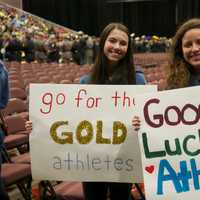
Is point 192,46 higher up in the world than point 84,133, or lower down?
higher up

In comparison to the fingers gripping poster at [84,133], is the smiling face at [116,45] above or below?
above

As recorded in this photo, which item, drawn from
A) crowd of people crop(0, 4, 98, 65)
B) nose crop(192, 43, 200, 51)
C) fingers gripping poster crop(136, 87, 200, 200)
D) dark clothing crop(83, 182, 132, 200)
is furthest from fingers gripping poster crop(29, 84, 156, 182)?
crowd of people crop(0, 4, 98, 65)

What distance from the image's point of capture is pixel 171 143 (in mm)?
2279

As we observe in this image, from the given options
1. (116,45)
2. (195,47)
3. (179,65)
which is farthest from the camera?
(116,45)

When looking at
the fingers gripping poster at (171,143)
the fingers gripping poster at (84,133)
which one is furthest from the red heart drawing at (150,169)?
the fingers gripping poster at (84,133)

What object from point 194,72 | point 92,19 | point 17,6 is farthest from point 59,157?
point 92,19

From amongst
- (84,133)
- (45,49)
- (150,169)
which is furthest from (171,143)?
(45,49)

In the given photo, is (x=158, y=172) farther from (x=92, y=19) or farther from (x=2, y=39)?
(x=92, y=19)

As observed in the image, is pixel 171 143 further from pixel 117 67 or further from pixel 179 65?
pixel 117 67

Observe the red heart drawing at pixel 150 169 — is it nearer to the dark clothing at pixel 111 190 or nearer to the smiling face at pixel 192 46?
the dark clothing at pixel 111 190

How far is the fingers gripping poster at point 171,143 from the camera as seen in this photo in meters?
2.25

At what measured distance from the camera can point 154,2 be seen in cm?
3188

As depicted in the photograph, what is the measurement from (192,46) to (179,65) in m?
0.13

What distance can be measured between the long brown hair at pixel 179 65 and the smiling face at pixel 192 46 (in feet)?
0.10
